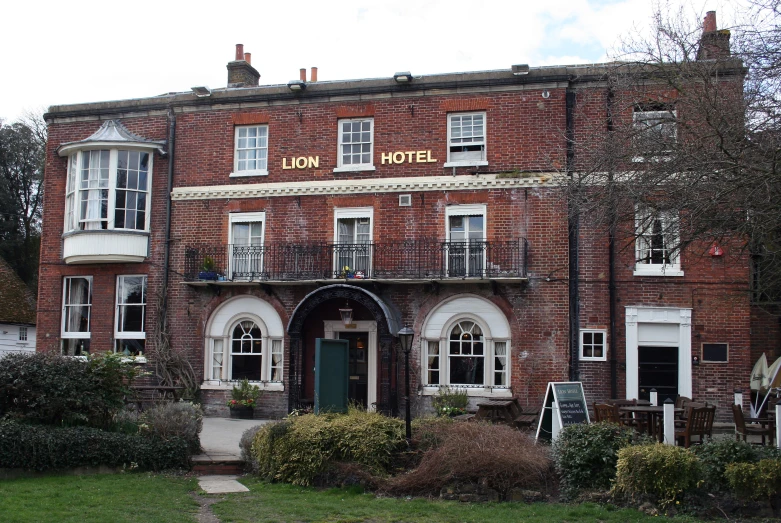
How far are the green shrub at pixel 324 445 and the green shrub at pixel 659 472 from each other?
3391 millimetres

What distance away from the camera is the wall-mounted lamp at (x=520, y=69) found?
19.6m

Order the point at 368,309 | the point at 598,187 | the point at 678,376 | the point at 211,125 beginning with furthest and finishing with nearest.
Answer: the point at 211,125 < the point at 368,309 < the point at 678,376 < the point at 598,187

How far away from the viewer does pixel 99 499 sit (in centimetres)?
1039

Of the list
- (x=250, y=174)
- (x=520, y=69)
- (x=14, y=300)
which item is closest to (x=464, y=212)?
(x=520, y=69)

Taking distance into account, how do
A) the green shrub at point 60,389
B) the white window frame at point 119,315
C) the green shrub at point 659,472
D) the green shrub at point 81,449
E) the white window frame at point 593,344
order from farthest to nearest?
1. the white window frame at point 119,315
2. the white window frame at point 593,344
3. the green shrub at point 60,389
4. the green shrub at point 81,449
5. the green shrub at point 659,472

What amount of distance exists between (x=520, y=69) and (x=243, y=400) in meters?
10.7

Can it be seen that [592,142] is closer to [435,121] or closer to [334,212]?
[435,121]

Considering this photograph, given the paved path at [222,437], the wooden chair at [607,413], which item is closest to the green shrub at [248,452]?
the paved path at [222,437]

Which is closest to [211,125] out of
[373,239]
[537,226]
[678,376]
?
[373,239]

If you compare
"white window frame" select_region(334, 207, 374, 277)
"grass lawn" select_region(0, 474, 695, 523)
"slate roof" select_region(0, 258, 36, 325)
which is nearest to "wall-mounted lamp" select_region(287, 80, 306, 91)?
"white window frame" select_region(334, 207, 374, 277)

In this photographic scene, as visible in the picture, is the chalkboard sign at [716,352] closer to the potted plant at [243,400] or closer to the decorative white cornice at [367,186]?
the decorative white cornice at [367,186]

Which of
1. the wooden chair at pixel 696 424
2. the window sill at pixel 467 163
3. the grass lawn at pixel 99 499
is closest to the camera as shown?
the grass lawn at pixel 99 499

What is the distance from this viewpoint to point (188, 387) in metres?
20.8

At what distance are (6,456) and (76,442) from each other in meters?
0.96
